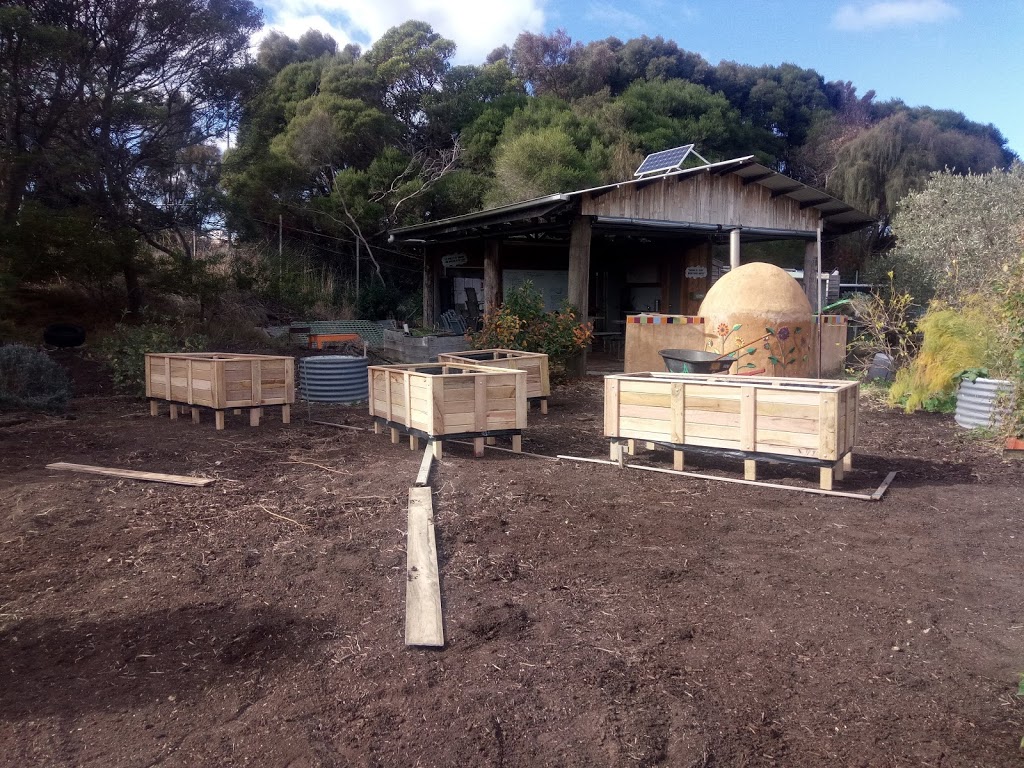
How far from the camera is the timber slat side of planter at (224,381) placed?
9516mm

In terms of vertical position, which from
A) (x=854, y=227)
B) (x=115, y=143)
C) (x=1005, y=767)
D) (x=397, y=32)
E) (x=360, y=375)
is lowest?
(x=1005, y=767)

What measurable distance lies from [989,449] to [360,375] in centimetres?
833

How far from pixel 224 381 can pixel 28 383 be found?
331cm

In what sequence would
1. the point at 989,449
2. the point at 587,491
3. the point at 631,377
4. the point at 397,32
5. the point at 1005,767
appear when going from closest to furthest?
the point at 1005,767 → the point at 587,491 → the point at 631,377 → the point at 989,449 → the point at 397,32

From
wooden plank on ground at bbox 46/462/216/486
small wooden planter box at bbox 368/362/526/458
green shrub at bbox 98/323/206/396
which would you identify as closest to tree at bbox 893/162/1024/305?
small wooden planter box at bbox 368/362/526/458

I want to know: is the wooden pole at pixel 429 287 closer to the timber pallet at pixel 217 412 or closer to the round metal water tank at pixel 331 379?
the round metal water tank at pixel 331 379

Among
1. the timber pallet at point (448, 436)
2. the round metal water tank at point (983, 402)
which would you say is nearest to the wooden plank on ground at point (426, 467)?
the timber pallet at point (448, 436)

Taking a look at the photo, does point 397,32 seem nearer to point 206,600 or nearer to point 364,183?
point 364,183

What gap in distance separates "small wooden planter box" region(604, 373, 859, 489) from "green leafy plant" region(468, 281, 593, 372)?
5.63 meters

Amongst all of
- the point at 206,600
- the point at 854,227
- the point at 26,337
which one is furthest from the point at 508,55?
Result: the point at 206,600

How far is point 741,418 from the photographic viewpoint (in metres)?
6.88

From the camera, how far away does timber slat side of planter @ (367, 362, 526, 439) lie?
7789 millimetres

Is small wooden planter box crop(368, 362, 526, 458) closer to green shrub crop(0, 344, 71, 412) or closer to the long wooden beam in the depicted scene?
the long wooden beam

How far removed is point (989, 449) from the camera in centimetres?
850
